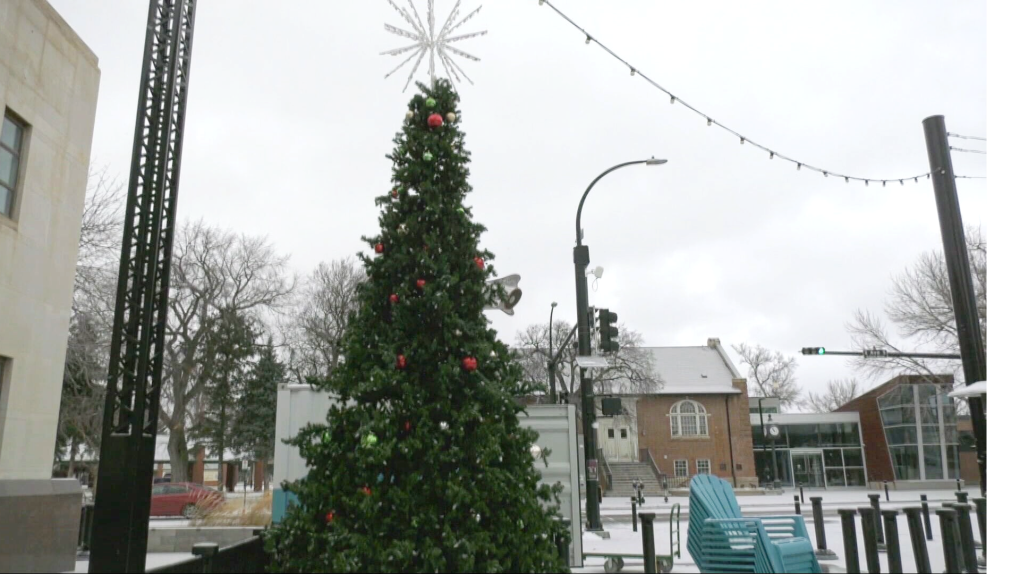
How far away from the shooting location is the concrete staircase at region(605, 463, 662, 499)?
46125mm

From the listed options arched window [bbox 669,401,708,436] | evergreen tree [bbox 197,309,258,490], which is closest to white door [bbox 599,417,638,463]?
arched window [bbox 669,401,708,436]

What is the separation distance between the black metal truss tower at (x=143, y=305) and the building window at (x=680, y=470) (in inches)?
1822

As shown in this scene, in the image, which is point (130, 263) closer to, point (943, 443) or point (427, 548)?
point (427, 548)

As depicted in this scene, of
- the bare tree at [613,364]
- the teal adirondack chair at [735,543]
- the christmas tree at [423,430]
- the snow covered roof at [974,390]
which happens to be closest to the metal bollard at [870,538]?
the teal adirondack chair at [735,543]

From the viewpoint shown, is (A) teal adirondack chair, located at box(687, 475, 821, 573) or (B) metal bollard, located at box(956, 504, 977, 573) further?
(B) metal bollard, located at box(956, 504, 977, 573)

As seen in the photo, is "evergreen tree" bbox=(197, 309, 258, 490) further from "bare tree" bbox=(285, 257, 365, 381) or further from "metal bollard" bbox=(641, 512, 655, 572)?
"metal bollard" bbox=(641, 512, 655, 572)

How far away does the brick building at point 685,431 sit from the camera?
50.3m

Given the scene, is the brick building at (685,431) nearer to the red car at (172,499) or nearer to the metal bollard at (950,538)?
the red car at (172,499)

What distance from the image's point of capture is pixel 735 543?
802 centimetres

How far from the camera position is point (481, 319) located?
6.57m

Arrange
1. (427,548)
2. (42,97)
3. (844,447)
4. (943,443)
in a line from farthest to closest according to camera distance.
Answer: (844,447)
(943,443)
(42,97)
(427,548)

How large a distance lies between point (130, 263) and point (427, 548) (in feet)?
16.3

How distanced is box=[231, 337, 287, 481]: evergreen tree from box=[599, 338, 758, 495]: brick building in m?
21.0
